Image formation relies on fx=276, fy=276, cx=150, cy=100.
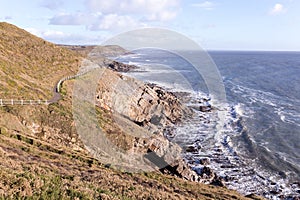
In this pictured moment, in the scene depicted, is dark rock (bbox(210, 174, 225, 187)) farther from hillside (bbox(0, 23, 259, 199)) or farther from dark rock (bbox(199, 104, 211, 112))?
dark rock (bbox(199, 104, 211, 112))

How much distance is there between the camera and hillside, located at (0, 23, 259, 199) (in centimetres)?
1332

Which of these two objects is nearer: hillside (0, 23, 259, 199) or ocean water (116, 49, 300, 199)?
hillside (0, 23, 259, 199)

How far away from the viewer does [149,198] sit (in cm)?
1773

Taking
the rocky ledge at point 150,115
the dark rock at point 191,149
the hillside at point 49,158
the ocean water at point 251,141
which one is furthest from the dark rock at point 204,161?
the hillside at point 49,158

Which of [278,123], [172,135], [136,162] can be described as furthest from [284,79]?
[136,162]

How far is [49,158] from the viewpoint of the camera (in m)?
21.6

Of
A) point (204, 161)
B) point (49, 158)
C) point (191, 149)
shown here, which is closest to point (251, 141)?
point (191, 149)

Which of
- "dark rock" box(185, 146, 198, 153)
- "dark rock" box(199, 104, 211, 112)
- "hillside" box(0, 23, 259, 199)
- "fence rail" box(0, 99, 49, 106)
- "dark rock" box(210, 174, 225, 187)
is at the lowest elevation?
"dark rock" box(210, 174, 225, 187)

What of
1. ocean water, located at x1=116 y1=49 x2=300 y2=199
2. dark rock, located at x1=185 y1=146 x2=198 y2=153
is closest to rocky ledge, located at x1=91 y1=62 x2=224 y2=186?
dark rock, located at x1=185 y1=146 x2=198 y2=153

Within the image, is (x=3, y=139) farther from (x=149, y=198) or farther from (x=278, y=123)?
(x=278, y=123)

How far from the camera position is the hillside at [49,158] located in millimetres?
13319

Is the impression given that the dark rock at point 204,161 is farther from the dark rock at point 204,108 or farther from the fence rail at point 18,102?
the dark rock at point 204,108

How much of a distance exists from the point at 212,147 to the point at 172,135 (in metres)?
8.24

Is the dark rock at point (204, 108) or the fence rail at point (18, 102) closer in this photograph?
the fence rail at point (18, 102)
